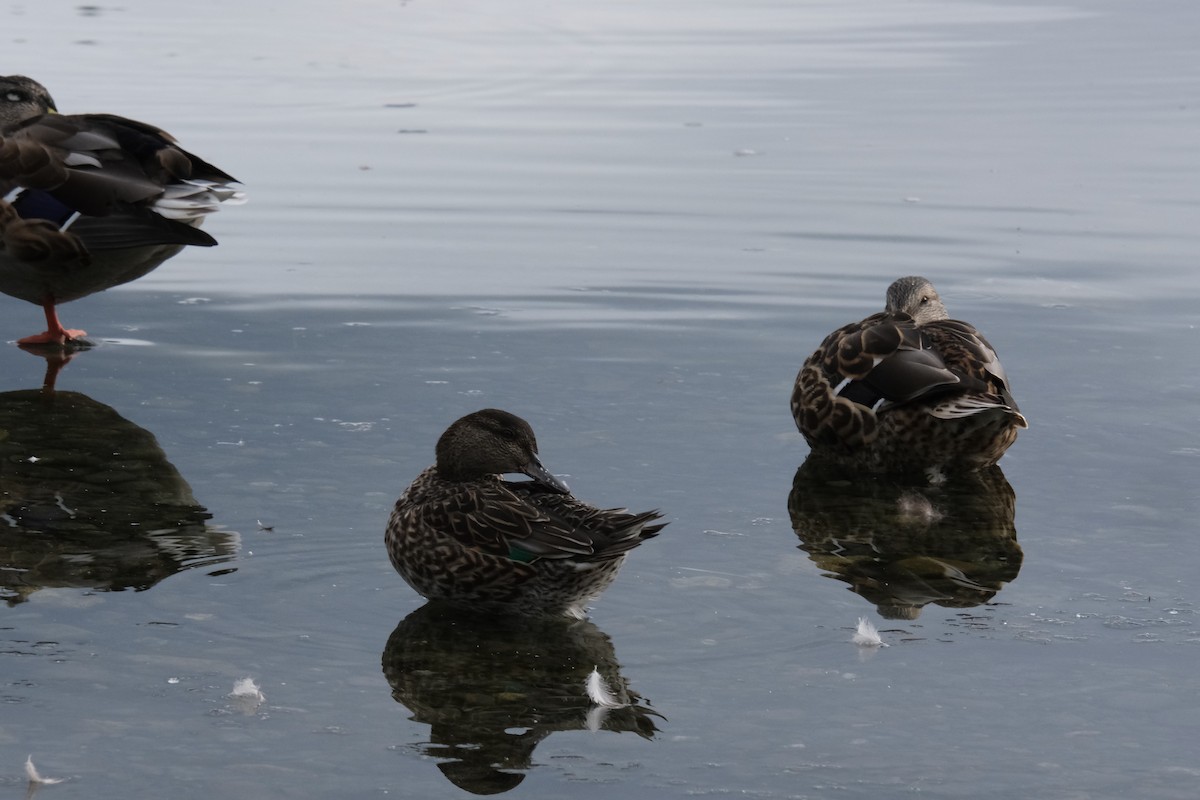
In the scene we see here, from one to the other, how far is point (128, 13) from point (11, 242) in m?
17.4

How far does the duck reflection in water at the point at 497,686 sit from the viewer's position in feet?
15.4

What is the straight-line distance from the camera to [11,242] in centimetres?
899

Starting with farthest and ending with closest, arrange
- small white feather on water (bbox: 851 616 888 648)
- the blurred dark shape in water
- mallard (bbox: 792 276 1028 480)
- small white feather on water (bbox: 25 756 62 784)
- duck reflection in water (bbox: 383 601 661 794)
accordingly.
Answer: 1. mallard (bbox: 792 276 1028 480)
2. the blurred dark shape in water
3. small white feather on water (bbox: 851 616 888 648)
4. duck reflection in water (bbox: 383 601 661 794)
5. small white feather on water (bbox: 25 756 62 784)

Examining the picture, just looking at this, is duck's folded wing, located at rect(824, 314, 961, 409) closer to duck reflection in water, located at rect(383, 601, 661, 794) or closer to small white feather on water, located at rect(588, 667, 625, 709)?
duck reflection in water, located at rect(383, 601, 661, 794)

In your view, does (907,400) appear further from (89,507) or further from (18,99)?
(18,99)

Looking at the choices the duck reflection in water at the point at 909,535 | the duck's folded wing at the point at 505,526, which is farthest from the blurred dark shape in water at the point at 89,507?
the duck reflection in water at the point at 909,535

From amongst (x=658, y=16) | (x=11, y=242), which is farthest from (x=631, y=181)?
(x=658, y=16)

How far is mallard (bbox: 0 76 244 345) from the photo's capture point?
29.3 feet

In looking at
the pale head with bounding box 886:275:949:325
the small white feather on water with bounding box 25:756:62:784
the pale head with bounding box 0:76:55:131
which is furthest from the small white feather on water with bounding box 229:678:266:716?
the pale head with bounding box 0:76:55:131

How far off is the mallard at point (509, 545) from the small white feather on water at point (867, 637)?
74cm

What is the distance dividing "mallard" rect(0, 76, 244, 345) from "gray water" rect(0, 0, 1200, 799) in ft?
1.88

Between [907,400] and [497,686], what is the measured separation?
2.89 metres

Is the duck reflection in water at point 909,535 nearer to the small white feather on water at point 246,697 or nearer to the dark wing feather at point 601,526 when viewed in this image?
the dark wing feather at point 601,526

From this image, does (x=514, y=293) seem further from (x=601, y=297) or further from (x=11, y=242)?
(x=11, y=242)
